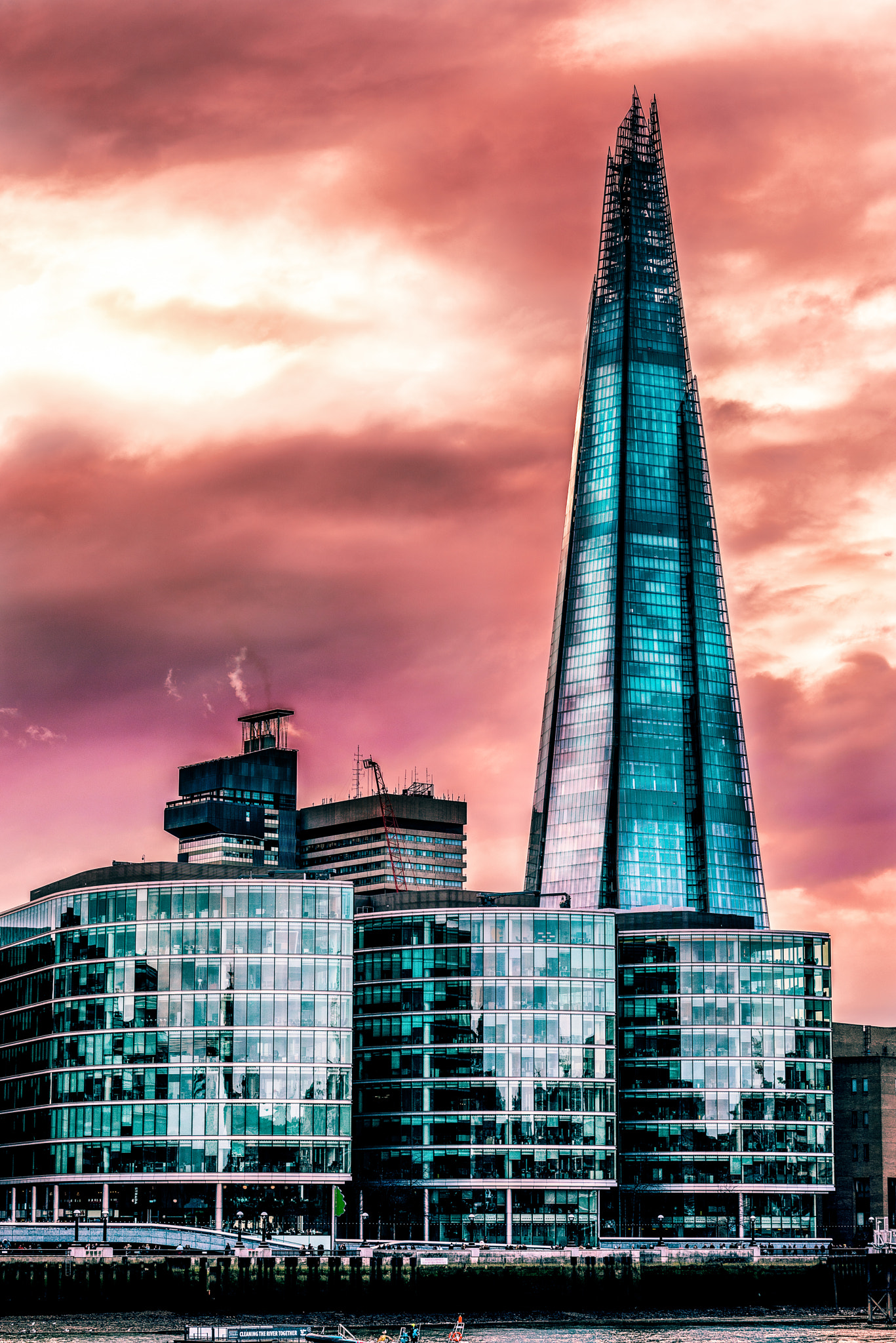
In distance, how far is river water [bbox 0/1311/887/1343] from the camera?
136 meters

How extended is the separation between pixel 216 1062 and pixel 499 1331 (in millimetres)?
45719

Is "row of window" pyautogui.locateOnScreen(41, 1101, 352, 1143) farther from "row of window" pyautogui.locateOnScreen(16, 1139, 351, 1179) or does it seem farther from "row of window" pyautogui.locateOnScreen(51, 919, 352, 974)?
"row of window" pyautogui.locateOnScreen(51, 919, 352, 974)

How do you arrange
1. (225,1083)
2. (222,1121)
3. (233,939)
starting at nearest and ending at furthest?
(222,1121)
(225,1083)
(233,939)

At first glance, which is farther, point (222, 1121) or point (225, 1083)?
point (225, 1083)

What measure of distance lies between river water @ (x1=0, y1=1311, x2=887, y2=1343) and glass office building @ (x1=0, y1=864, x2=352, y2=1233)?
103 ft

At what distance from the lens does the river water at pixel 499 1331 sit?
136 m

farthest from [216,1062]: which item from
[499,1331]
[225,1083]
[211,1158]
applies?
[499,1331]

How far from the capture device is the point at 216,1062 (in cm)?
18512

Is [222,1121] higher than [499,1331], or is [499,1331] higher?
[222,1121]

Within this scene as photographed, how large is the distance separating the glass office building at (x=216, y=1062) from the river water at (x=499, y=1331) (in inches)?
1238

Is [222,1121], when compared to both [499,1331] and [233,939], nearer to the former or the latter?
[233,939]

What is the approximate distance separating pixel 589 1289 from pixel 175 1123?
130 feet

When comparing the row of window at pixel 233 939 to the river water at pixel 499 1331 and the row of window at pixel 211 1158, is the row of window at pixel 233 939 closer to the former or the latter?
the row of window at pixel 211 1158

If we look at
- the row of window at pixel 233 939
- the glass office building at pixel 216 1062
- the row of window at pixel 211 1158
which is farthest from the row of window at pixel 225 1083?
the row of window at pixel 233 939
